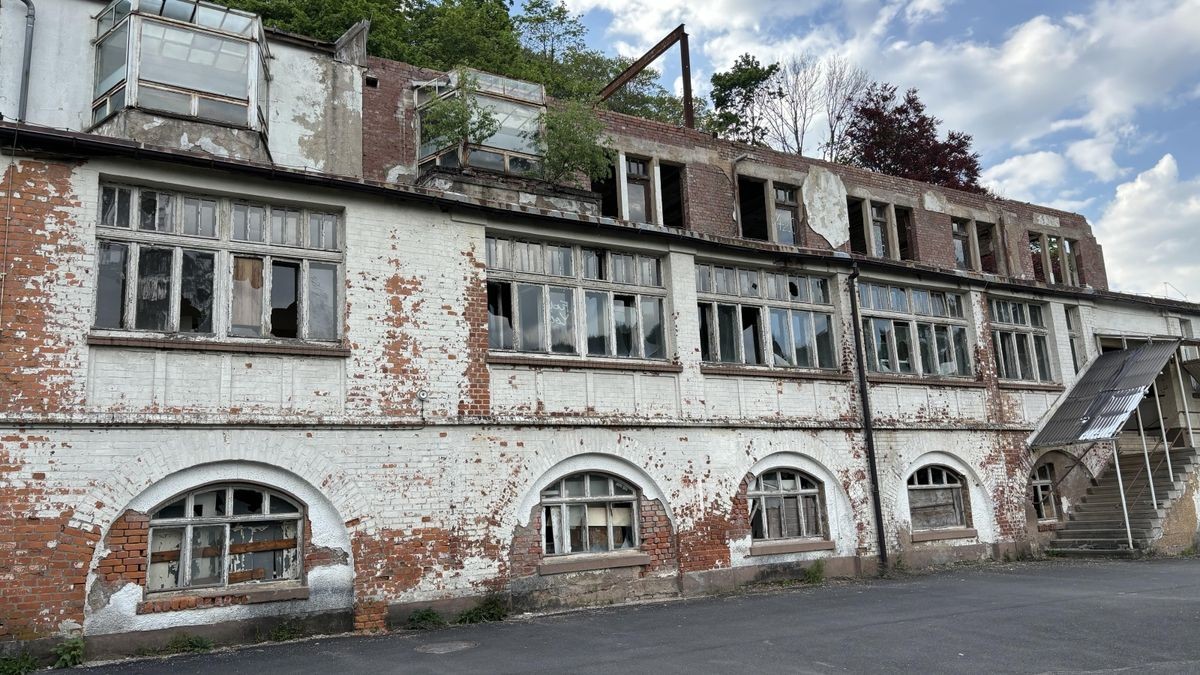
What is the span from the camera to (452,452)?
38.8ft

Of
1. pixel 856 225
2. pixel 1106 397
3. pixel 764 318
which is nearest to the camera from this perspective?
pixel 764 318

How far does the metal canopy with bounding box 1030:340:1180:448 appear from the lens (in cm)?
1770

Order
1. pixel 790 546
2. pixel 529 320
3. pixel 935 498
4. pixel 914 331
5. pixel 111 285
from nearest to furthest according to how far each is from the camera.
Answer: pixel 111 285, pixel 529 320, pixel 790 546, pixel 935 498, pixel 914 331

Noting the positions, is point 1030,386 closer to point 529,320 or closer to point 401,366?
point 529,320

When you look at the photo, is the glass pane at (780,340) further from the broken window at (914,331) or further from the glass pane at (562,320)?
the glass pane at (562,320)

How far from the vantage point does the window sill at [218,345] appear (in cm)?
999

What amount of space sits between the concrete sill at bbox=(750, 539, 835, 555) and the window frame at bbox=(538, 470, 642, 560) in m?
2.24

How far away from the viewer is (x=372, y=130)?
14.1 meters

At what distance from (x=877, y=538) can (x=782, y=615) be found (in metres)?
5.05

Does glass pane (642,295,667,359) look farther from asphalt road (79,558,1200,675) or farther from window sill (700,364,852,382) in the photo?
asphalt road (79,558,1200,675)

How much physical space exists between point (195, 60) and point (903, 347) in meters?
13.4

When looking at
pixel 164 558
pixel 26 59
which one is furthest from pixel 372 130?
pixel 164 558

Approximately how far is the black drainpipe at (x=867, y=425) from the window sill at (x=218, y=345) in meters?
9.49

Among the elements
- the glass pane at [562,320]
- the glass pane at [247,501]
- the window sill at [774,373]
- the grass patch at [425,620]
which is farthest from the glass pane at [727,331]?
the glass pane at [247,501]
